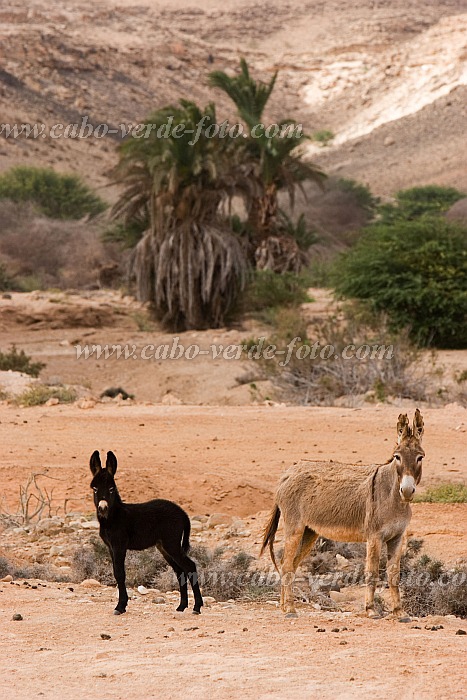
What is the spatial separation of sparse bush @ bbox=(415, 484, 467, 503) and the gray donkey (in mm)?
3527

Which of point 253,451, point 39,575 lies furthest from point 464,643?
point 253,451

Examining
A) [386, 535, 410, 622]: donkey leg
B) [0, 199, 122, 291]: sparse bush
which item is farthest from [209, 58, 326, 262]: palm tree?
[386, 535, 410, 622]: donkey leg

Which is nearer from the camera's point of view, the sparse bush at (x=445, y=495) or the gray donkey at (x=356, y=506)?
the gray donkey at (x=356, y=506)

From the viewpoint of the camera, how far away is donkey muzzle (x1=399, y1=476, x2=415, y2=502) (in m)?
6.43

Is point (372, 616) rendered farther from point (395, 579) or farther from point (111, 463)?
point (111, 463)

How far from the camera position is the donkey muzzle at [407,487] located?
253 inches

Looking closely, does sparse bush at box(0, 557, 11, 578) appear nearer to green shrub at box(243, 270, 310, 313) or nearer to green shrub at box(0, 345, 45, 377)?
green shrub at box(0, 345, 45, 377)

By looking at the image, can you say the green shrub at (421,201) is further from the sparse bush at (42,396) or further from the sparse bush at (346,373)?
the sparse bush at (42,396)

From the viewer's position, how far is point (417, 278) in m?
25.8

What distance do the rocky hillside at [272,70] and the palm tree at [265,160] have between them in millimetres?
30698

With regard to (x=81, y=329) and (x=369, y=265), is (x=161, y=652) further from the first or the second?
(x=81, y=329)

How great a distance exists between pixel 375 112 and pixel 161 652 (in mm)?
82332

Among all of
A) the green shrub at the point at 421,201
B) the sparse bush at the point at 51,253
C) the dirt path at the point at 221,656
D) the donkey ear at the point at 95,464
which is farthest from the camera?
the green shrub at the point at 421,201

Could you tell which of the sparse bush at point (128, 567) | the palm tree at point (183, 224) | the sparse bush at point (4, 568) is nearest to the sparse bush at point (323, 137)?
the palm tree at point (183, 224)
